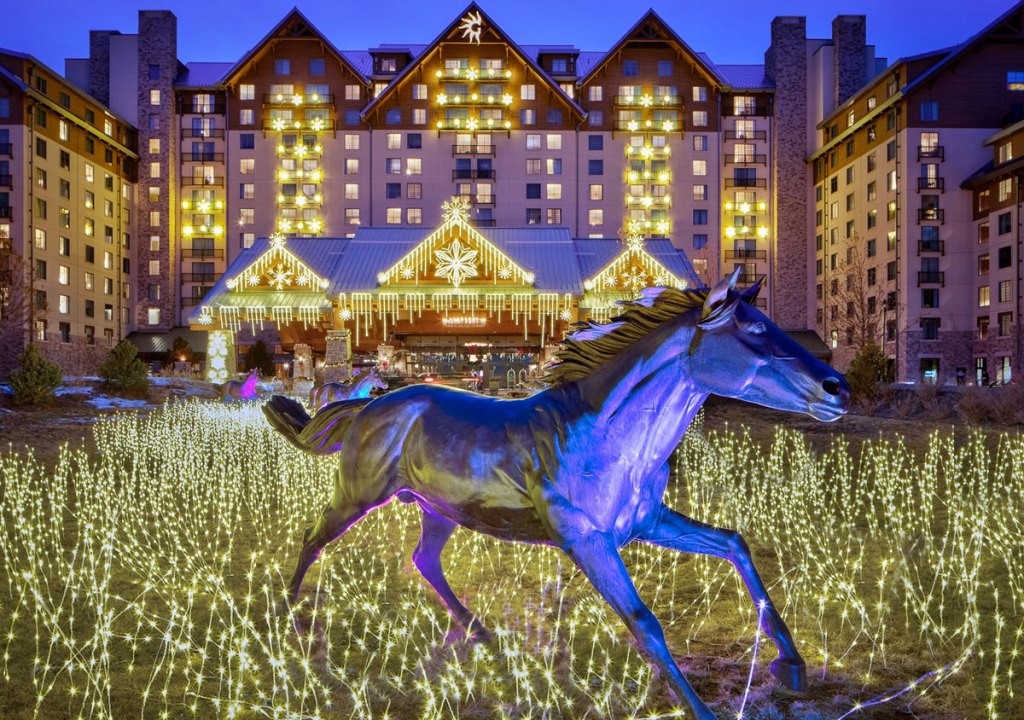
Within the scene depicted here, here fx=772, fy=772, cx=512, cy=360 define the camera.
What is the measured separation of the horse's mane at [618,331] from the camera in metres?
3.92

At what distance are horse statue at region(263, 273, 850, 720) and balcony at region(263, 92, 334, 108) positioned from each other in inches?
2253

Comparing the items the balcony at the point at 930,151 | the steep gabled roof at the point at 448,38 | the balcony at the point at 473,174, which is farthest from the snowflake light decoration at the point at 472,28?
the balcony at the point at 930,151

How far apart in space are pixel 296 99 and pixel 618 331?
5835cm

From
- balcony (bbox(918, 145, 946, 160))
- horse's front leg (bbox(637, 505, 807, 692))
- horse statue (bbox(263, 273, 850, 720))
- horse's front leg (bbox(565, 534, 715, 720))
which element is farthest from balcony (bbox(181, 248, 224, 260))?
horse's front leg (bbox(565, 534, 715, 720))

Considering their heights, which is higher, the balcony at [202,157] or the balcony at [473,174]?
the balcony at [202,157]

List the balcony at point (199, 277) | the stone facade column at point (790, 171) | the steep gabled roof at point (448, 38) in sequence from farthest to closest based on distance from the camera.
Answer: the stone facade column at point (790, 171), the balcony at point (199, 277), the steep gabled roof at point (448, 38)

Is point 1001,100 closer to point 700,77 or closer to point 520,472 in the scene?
point 700,77

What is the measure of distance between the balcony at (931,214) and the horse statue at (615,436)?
49.7 m

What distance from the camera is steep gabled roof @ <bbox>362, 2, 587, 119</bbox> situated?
181ft

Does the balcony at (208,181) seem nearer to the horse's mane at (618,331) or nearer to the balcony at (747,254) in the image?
the balcony at (747,254)

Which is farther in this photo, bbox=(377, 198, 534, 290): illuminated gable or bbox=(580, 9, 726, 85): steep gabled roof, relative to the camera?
bbox=(580, 9, 726, 85): steep gabled roof

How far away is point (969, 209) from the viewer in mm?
46938

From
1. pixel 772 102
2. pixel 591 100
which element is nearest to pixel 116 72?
pixel 591 100

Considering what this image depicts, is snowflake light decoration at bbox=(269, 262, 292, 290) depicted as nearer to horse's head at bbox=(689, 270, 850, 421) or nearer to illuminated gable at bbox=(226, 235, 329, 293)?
illuminated gable at bbox=(226, 235, 329, 293)
